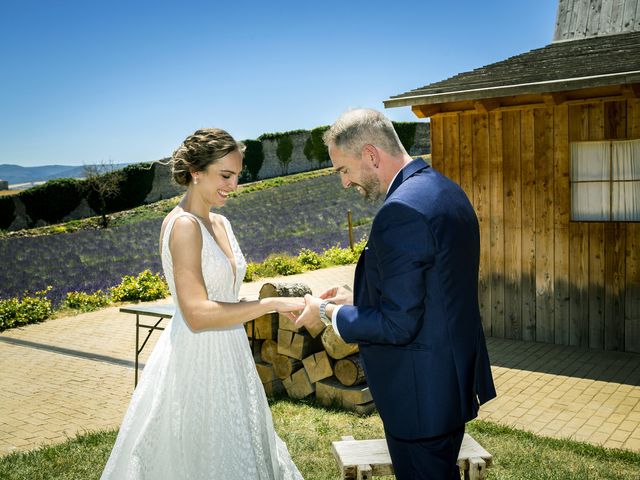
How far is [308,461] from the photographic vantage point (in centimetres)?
521

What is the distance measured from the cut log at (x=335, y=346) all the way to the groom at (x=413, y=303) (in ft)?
11.8

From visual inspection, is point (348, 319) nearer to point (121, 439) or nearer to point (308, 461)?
point (121, 439)

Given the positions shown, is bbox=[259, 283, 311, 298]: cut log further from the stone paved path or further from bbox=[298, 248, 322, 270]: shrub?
bbox=[298, 248, 322, 270]: shrub

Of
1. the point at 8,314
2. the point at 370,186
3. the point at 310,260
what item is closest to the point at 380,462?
the point at 370,186

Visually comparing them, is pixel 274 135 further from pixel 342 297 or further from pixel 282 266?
pixel 342 297

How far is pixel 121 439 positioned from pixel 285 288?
332cm

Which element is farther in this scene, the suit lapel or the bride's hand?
the bride's hand

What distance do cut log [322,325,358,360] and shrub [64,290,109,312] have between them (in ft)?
29.7

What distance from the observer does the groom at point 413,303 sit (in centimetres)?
236

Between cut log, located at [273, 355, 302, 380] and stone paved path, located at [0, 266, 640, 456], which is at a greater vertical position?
cut log, located at [273, 355, 302, 380]

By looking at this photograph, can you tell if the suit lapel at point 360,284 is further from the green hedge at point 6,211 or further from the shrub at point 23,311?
the green hedge at point 6,211

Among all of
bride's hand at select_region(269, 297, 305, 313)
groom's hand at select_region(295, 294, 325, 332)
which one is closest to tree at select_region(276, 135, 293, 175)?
bride's hand at select_region(269, 297, 305, 313)

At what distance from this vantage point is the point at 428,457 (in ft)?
8.41

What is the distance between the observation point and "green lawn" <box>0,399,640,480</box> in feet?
16.0
